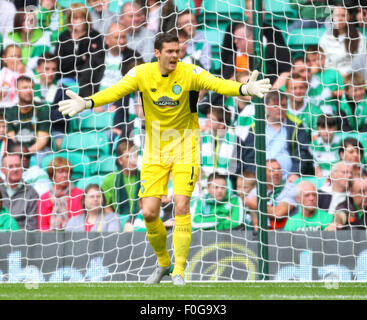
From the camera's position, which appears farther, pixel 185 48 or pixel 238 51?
pixel 185 48

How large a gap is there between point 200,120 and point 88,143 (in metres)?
Result: 1.21

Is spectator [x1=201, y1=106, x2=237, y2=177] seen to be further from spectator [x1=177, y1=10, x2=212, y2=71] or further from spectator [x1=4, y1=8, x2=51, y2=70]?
spectator [x1=4, y1=8, x2=51, y2=70]

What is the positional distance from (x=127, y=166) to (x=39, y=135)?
1.02 meters

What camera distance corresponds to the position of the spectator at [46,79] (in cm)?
769

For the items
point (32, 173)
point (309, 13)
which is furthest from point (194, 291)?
point (309, 13)

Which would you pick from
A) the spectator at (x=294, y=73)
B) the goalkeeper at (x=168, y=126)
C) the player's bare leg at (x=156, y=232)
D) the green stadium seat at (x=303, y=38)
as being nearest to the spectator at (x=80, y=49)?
the spectator at (x=294, y=73)

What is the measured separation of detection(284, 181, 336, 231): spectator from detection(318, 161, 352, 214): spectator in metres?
0.07

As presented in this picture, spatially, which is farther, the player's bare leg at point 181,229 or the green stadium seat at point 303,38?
the green stadium seat at point 303,38

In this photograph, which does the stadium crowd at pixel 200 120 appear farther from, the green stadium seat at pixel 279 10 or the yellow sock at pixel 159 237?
the yellow sock at pixel 159 237

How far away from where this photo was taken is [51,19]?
7.78m

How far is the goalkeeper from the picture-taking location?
5.47 meters

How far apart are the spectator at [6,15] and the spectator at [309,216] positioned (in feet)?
11.8

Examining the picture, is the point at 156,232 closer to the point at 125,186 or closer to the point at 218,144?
the point at 125,186

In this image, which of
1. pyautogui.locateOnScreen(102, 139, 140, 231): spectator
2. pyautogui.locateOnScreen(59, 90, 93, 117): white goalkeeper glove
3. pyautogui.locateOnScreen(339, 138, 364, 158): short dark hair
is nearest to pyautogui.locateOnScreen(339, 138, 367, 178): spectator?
pyautogui.locateOnScreen(339, 138, 364, 158): short dark hair
